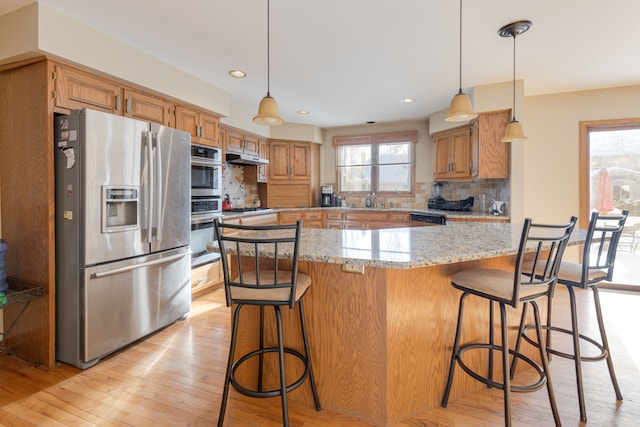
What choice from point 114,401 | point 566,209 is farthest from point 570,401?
point 566,209

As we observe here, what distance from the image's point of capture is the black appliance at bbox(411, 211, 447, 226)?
416 centimetres

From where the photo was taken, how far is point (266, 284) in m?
1.47

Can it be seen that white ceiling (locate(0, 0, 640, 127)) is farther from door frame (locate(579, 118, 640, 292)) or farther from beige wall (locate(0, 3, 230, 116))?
door frame (locate(579, 118, 640, 292))

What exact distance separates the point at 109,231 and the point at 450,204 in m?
4.26

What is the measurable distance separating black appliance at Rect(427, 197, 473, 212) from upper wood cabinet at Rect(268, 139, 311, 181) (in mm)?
2170

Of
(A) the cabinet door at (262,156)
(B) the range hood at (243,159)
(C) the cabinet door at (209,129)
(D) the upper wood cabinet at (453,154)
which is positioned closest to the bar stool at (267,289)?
(C) the cabinet door at (209,129)

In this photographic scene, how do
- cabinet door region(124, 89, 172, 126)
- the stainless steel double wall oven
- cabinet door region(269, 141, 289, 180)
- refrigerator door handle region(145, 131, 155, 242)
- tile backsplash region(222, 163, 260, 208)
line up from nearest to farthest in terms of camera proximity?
1. refrigerator door handle region(145, 131, 155, 242)
2. cabinet door region(124, 89, 172, 126)
3. the stainless steel double wall oven
4. tile backsplash region(222, 163, 260, 208)
5. cabinet door region(269, 141, 289, 180)

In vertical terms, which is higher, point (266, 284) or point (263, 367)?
point (266, 284)

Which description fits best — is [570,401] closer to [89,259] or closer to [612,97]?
[89,259]

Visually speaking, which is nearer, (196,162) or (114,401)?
(114,401)

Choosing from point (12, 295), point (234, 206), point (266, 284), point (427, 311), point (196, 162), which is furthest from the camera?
point (234, 206)

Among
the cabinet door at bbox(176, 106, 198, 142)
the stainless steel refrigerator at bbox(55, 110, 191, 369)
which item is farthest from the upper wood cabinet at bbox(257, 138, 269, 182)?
the stainless steel refrigerator at bbox(55, 110, 191, 369)

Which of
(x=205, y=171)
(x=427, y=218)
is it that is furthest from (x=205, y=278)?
(x=427, y=218)

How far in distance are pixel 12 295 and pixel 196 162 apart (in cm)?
180
